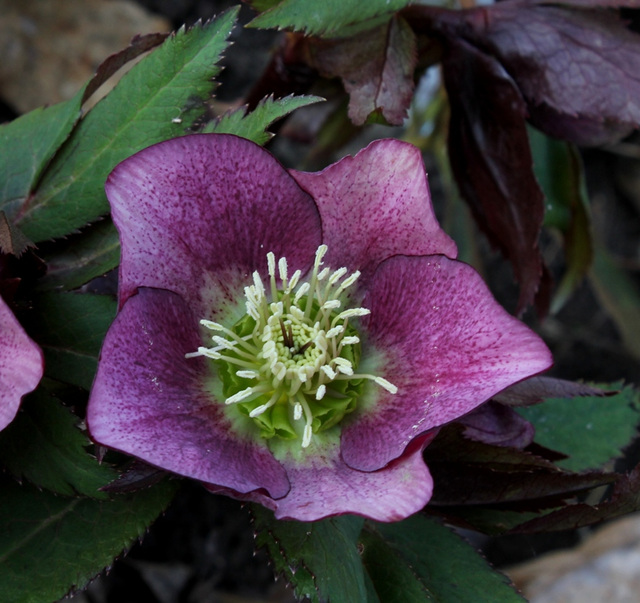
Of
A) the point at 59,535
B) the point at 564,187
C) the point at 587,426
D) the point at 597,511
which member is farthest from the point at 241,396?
the point at 564,187

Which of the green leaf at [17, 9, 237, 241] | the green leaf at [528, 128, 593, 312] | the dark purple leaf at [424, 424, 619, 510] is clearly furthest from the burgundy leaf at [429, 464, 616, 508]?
the green leaf at [528, 128, 593, 312]

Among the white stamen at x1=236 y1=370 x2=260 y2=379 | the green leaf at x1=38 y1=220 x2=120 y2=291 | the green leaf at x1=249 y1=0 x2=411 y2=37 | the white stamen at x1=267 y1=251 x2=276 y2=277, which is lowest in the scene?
the white stamen at x1=236 y1=370 x2=260 y2=379

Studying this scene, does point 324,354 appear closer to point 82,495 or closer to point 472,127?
point 82,495

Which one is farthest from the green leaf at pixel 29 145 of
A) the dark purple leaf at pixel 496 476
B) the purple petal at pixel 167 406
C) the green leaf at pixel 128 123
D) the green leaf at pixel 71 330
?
the dark purple leaf at pixel 496 476

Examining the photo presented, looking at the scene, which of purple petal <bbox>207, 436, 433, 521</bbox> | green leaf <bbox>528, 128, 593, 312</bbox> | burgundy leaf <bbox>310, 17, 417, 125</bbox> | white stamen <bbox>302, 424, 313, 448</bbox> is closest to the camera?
purple petal <bbox>207, 436, 433, 521</bbox>

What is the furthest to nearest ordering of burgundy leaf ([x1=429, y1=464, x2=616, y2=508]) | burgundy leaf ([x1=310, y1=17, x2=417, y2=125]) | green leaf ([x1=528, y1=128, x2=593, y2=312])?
green leaf ([x1=528, y1=128, x2=593, y2=312]) → burgundy leaf ([x1=310, y1=17, x2=417, y2=125]) → burgundy leaf ([x1=429, y1=464, x2=616, y2=508])

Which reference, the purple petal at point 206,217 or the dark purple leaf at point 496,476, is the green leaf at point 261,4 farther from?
the dark purple leaf at point 496,476

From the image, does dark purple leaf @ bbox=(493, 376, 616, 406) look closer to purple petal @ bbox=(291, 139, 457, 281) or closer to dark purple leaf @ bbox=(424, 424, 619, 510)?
dark purple leaf @ bbox=(424, 424, 619, 510)

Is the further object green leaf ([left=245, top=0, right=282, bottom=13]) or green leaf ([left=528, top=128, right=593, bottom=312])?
green leaf ([left=528, top=128, right=593, bottom=312])

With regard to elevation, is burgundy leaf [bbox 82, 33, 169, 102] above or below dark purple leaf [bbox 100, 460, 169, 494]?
above
